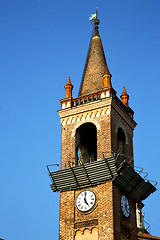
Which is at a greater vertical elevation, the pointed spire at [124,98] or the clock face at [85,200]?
the pointed spire at [124,98]

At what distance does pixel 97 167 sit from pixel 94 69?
28.4 feet

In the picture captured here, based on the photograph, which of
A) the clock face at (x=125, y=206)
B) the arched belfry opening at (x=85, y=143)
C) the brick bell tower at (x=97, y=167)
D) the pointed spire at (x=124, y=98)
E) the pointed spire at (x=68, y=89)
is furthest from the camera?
the pointed spire at (x=124, y=98)

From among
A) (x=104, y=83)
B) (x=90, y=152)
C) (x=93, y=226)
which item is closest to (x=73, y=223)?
(x=93, y=226)

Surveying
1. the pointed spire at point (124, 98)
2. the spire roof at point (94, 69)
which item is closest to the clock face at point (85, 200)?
the spire roof at point (94, 69)

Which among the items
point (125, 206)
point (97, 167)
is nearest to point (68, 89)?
point (97, 167)

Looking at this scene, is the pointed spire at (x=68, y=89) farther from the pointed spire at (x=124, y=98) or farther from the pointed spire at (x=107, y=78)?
the pointed spire at (x=124, y=98)

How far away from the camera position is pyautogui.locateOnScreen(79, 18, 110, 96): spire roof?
37819mm

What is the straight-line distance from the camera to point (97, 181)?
1314 inches

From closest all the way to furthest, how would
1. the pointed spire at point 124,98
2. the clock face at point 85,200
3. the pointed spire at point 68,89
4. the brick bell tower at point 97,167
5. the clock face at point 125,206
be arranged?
the brick bell tower at point 97,167 < the clock face at point 85,200 < the clock face at point 125,206 < the pointed spire at point 68,89 < the pointed spire at point 124,98

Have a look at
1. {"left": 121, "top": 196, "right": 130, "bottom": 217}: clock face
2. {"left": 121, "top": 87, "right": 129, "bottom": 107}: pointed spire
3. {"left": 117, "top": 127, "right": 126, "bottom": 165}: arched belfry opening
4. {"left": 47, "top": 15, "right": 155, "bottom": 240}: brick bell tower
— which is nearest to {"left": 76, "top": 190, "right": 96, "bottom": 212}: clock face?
{"left": 47, "top": 15, "right": 155, "bottom": 240}: brick bell tower

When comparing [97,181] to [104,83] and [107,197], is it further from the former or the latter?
[104,83]

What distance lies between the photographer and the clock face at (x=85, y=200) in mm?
33213

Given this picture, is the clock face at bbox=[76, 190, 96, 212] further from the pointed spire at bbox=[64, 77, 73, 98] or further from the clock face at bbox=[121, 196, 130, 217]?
the pointed spire at bbox=[64, 77, 73, 98]

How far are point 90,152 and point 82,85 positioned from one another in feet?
15.5
